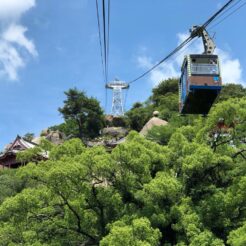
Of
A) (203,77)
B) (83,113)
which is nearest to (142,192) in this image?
(203,77)

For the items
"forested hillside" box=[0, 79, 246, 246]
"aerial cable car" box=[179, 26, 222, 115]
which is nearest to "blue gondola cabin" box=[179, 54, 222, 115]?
"aerial cable car" box=[179, 26, 222, 115]

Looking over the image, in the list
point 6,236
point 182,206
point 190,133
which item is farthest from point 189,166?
point 6,236

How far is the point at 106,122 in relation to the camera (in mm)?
65375

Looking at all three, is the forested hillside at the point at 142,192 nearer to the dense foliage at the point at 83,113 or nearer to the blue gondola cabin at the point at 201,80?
the blue gondola cabin at the point at 201,80

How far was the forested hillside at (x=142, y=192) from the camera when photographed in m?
16.6

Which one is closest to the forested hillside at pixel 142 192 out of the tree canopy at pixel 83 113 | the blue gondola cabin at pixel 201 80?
the blue gondola cabin at pixel 201 80

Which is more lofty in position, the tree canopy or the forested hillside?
the tree canopy

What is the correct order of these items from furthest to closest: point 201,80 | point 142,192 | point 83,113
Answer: point 83,113, point 142,192, point 201,80

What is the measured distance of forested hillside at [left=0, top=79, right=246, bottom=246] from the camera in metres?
16.6

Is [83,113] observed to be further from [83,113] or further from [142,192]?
[142,192]

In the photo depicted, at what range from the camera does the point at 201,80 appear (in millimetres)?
16531

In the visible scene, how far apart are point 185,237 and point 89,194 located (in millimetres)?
4368

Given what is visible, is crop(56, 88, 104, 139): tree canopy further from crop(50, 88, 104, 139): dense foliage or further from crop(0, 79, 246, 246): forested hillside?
crop(0, 79, 246, 246): forested hillside

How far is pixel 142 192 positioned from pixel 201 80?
4892 mm
